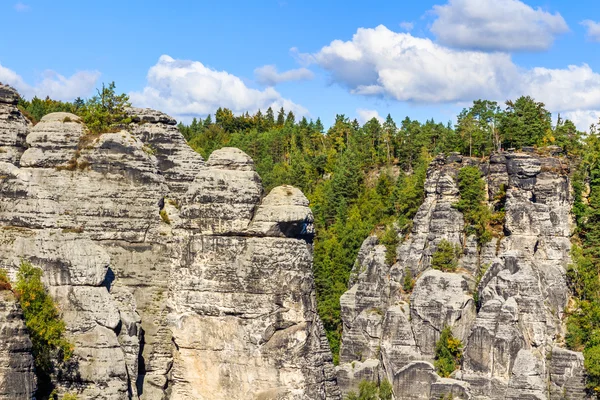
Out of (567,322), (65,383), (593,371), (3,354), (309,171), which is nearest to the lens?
(3,354)

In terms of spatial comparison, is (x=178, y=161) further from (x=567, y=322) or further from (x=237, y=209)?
(x=567, y=322)

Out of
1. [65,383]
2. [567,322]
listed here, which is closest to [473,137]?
[567,322]

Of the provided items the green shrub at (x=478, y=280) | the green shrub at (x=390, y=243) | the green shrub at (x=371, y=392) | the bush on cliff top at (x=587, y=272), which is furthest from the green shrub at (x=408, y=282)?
the bush on cliff top at (x=587, y=272)

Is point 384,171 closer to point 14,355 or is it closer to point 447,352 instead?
point 447,352

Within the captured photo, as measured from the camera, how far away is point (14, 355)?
45562 millimetres

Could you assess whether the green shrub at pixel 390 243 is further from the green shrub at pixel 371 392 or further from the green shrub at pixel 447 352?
the green shrub at pixel 371 392

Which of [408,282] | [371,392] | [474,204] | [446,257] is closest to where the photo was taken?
[371,392]

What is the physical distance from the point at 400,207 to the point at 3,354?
8905 cm

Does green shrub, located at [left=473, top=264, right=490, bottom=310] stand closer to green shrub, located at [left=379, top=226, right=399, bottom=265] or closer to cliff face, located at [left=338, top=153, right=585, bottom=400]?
cliff face, located at [left=338, top=153, right=585, bottom=400]

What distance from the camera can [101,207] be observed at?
185 ft

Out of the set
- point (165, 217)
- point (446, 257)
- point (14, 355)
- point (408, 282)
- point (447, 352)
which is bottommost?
point (447, 352)

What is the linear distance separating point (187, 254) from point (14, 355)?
12772mm

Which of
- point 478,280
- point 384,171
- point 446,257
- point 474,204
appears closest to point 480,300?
point 478,280

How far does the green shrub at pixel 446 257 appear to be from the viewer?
386ft
